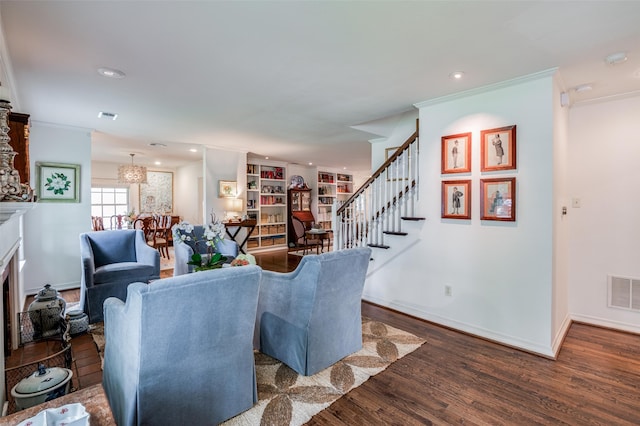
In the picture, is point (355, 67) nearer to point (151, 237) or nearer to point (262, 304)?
point (262, 304)

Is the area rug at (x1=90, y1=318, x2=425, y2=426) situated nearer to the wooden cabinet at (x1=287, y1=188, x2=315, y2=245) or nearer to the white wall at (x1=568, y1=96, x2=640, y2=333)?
the white wall at (x1=568, y1=96, x2=640, y2=333)

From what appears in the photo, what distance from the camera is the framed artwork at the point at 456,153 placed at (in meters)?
3.11

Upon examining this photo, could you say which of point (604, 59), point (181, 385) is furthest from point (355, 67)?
point (181, 385)

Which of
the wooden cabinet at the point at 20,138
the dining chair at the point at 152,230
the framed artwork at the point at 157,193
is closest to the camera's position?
the wooden cabinet at the point at 20,138

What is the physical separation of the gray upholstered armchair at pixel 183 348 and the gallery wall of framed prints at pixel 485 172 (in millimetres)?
2322

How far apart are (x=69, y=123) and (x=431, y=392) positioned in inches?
215

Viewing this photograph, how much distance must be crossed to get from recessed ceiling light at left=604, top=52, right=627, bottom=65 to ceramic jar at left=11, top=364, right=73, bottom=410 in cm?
417

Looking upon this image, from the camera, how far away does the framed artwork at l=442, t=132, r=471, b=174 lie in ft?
10.2

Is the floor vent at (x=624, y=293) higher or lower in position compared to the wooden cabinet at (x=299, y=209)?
lower

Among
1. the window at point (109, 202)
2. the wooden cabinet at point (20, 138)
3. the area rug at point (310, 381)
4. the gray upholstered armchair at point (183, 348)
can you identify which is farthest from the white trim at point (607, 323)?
the window at point (109, 202)

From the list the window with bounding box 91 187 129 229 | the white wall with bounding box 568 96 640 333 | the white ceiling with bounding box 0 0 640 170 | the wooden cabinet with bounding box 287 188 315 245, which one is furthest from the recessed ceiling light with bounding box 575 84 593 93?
the window with bounding box 91 187 129 229

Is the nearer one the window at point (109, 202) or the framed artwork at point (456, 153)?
the framed artwork at point (456, 153)

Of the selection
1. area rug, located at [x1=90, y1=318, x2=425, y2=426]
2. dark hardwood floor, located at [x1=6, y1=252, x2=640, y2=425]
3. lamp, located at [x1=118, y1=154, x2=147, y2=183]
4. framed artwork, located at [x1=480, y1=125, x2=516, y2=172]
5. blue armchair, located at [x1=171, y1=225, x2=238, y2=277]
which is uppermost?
lamp, located at [x1=118, y1=154, x2=147, y2=183]

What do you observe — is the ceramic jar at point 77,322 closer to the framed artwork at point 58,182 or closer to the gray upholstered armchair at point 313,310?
the gray upholstered armchair at point 313,310
